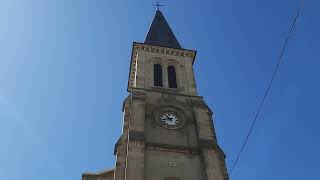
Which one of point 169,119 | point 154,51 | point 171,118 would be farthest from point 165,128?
point 154,51

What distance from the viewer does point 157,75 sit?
3288cm

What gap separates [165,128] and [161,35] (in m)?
14.2

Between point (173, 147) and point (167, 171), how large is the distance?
69.7 inches

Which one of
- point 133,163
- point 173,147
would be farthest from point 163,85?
point 133,163

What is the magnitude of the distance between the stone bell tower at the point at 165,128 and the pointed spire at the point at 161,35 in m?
1.88

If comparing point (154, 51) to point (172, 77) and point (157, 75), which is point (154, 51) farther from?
point (172, 77)

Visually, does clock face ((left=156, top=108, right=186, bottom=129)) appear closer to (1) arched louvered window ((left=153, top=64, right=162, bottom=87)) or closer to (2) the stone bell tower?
(2) the stone bell tower

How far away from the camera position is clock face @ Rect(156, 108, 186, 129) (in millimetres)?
27109

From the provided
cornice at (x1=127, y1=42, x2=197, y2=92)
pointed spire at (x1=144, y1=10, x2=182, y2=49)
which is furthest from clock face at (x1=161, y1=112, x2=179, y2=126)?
pointed spire at (x1=144, y1=10, x2=182, y2=49)

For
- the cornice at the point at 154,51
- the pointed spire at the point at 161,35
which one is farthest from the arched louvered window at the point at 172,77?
the pointed spire at the point at 161,35

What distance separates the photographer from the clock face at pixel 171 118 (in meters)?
27.1

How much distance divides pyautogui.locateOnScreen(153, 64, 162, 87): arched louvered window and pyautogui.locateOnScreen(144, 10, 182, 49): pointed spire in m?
2.69

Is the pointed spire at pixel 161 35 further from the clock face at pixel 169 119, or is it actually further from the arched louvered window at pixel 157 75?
the clock face at pixel 169 119

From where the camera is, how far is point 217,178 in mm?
23422
